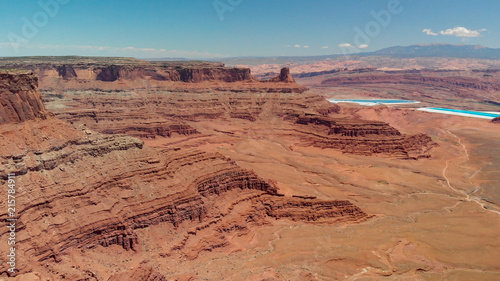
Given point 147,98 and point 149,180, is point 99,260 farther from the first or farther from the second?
point 147,98

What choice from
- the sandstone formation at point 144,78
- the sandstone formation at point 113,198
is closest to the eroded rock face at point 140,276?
the sandstone formation at point 113,198

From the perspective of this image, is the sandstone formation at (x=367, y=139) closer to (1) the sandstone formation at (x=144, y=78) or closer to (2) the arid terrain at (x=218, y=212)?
(2) the arid terrain at (x=218, y=212)

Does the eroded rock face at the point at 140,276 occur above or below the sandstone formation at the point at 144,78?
below

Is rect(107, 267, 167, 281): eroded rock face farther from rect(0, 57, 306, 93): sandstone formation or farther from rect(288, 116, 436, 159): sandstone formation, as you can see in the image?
rect(0, 57, 306, 93): sandstone formation

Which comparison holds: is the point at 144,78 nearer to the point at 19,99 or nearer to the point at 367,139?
the point at 367,139

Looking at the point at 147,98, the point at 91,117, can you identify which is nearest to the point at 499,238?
the point at 91,117

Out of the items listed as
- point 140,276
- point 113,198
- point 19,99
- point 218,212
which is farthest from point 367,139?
point 19,99
